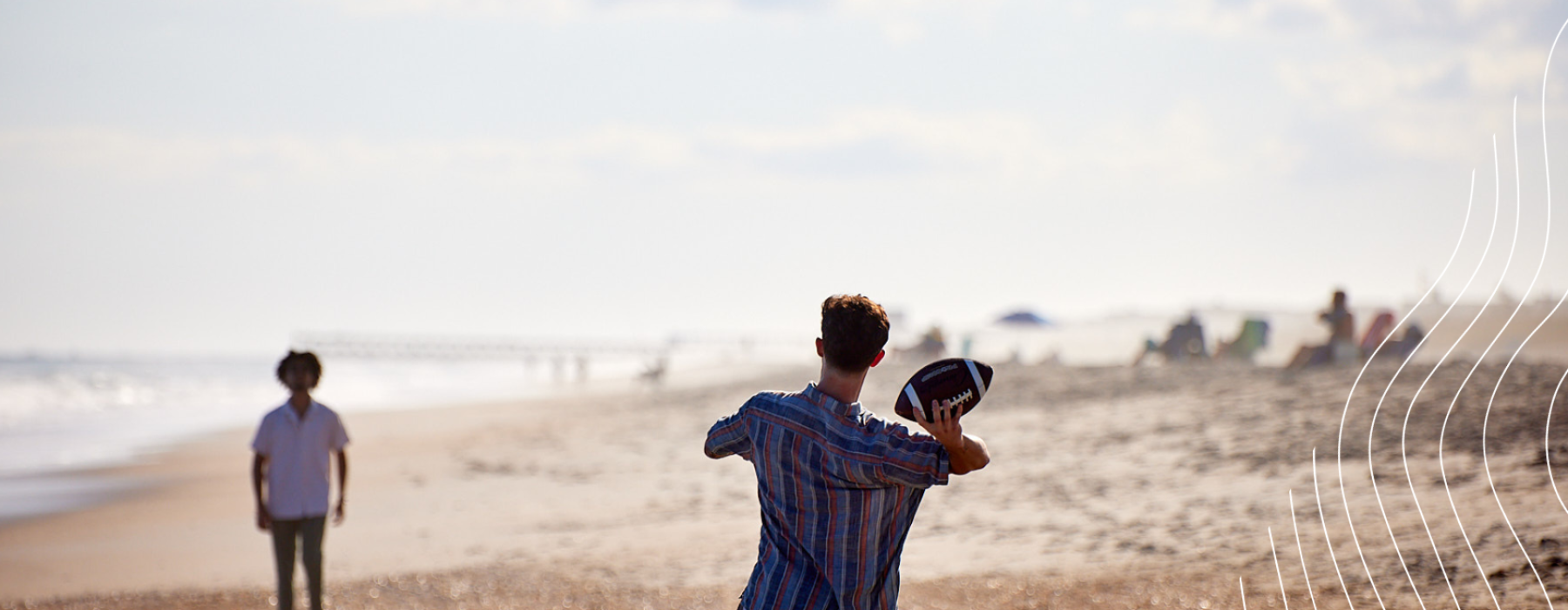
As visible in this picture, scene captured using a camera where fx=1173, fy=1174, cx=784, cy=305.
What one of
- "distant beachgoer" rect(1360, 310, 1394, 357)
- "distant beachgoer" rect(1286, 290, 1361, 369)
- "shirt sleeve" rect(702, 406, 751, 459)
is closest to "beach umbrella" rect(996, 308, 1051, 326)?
"distant beachgoer" rect(1360, 310, 1394, 357)

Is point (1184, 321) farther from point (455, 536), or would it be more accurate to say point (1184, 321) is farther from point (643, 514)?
point (455, 536)

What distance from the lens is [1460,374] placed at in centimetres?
1145

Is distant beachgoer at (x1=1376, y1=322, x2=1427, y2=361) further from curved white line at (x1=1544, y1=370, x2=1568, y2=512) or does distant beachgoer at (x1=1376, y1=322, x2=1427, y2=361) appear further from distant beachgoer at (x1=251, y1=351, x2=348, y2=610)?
distant beachgoer at (x1=251, y1=351, x2=348, y2=610)

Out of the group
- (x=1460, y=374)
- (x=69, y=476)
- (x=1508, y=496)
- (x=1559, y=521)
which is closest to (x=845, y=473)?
(x=1559, y=521)

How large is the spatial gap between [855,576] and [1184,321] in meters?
22.2

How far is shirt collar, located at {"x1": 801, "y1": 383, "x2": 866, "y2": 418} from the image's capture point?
263 centimetres

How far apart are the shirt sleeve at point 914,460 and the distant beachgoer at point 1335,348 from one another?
13.8m

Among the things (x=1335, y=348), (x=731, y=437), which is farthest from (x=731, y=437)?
(x=1335, y=348)

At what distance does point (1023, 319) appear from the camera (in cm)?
4219

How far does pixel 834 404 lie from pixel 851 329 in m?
0.18

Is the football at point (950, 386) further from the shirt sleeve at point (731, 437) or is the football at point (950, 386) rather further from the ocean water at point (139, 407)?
the ocean water at point (139, 407)

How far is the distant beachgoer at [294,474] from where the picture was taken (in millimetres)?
5742

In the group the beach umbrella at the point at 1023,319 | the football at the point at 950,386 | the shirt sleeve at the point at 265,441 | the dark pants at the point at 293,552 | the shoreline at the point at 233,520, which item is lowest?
the shoreline at the point at 233,520

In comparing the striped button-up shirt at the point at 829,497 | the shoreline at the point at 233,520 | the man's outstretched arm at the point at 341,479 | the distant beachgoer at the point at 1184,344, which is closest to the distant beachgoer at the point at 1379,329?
the distant beachgoer at the point at 1184,344
